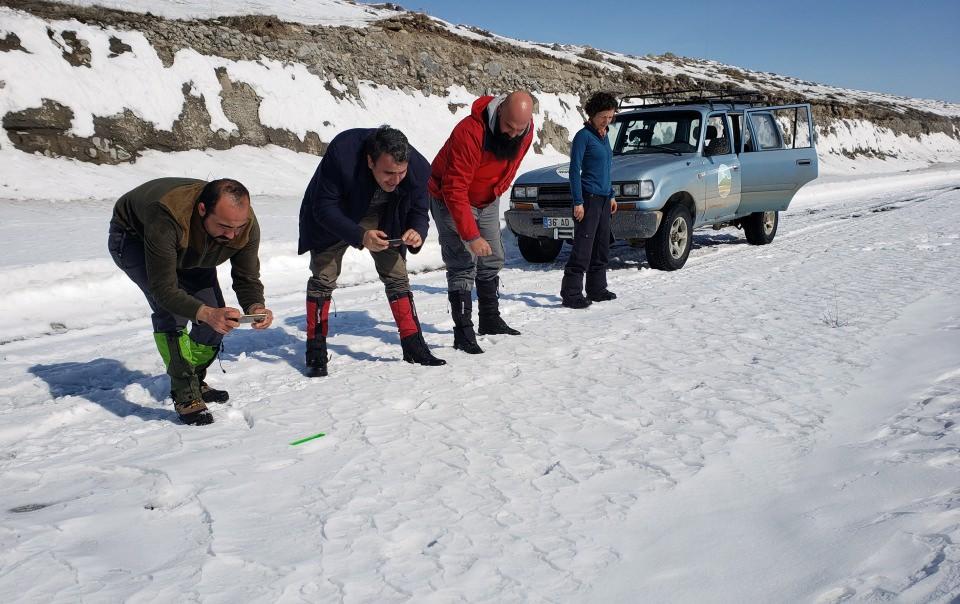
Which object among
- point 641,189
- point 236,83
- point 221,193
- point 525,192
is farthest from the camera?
point 236,83

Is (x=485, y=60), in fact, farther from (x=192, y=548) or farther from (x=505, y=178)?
(x=192, y=548)

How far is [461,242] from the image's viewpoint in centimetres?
557

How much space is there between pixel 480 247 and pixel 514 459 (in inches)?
78.4

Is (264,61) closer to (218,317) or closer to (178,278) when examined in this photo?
(178,278)

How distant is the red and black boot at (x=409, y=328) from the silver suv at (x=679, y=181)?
3.58 metres

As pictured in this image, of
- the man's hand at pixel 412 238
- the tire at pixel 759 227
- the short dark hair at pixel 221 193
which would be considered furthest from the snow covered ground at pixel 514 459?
the tire at pixel 759 227

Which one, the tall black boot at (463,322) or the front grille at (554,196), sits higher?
the front grille at (554,196)

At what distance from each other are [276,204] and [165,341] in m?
8.95

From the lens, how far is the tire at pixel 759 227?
10.8m

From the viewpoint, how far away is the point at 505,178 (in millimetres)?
5484

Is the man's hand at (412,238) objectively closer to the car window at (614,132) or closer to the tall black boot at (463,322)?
the tall black boot at (463,322)

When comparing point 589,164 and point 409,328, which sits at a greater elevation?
point 589,164

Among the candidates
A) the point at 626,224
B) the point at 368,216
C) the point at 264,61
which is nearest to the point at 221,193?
the point at 368,216

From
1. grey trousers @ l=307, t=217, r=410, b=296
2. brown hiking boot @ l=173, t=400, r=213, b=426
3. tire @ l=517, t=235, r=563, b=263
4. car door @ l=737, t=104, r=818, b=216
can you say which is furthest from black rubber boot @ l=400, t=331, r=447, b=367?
car door @ l=737, t=104, r=818, b=216
